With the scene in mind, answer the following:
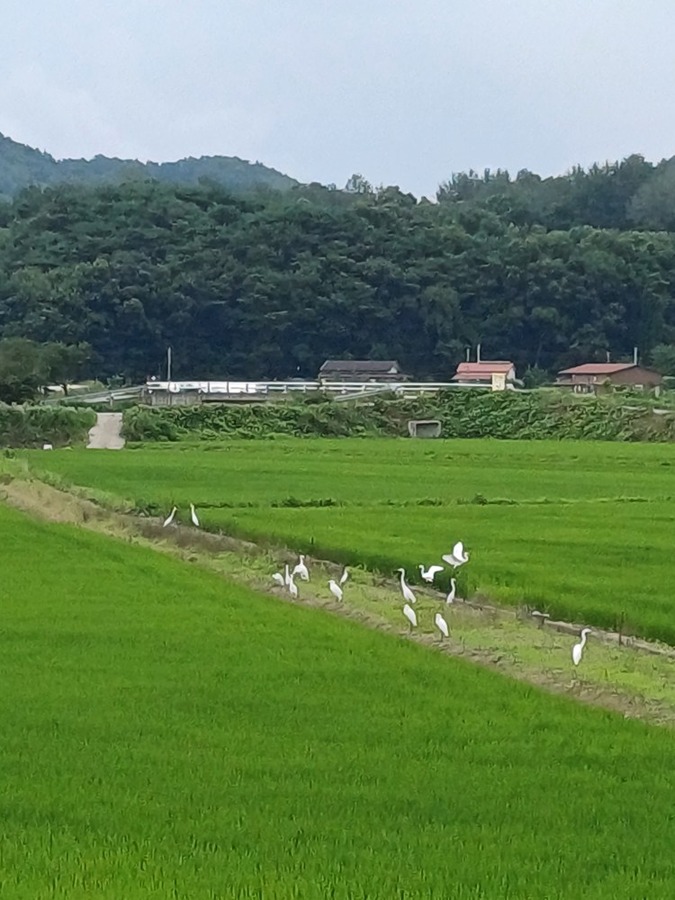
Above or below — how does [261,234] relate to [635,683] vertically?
above

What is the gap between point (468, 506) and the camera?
21266mm

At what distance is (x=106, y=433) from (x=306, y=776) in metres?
38.0

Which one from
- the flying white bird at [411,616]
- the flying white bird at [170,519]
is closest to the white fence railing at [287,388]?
the flying white bird at [170,519]

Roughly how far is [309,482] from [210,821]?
65.8 ft

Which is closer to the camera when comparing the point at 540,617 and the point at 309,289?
the point at 540,617

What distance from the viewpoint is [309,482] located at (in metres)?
25.7

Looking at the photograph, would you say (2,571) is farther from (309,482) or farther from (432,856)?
(309,482)

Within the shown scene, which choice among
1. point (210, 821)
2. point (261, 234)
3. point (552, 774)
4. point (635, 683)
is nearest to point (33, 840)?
point (210, 821)

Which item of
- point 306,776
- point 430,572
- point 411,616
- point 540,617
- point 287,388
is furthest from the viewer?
point 287,388

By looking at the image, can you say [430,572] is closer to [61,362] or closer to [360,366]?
[61,362]

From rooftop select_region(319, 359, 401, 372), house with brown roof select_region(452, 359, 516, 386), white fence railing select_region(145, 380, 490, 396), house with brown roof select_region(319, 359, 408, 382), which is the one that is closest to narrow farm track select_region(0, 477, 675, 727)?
white fence railing select_region(145, 380, 490, 396)

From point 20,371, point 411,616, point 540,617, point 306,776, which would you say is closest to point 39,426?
point 20,371

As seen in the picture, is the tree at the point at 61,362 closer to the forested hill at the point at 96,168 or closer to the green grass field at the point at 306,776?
the green grass field at the point at 306,776

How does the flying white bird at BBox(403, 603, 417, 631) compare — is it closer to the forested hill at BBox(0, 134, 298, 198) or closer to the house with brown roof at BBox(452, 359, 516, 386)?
the house with brown roof at BBox(452, 359, 516, 386)
